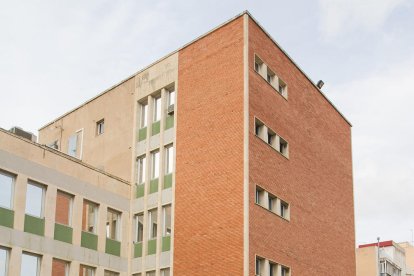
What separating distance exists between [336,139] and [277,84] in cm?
823

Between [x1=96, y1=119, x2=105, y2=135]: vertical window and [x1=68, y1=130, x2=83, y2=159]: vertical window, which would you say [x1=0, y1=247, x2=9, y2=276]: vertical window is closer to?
[x1=68, y1=130, x2=83, y2=159]: vertical window

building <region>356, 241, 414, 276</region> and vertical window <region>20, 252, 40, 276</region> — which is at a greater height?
building <region>356, 241, 414, 276</region>

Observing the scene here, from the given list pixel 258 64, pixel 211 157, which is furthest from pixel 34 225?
pixel 258 64

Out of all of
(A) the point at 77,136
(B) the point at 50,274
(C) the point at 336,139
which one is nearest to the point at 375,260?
(C) the point at 336,139

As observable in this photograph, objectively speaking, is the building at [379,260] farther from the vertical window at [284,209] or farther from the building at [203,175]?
the vertical window at [284,209]

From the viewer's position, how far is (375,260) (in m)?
77.4

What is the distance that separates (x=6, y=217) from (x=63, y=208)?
3.85 metres

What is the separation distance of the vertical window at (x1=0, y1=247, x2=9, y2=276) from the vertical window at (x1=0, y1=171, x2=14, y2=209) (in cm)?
→ 191

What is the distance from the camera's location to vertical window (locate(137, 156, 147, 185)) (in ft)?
A: 124

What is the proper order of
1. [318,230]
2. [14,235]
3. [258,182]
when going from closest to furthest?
[14,235] → [258,182] → [318,230]

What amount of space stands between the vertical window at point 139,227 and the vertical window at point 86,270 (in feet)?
10.1

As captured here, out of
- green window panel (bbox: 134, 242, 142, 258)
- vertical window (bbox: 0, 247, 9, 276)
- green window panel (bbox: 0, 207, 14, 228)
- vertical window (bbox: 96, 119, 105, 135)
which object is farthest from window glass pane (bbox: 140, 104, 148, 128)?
vertical window (bbox: 0, 247, 9, 276)

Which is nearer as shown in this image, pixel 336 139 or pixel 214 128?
pixel 214 128

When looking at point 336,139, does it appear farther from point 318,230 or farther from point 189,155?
point 189,155
